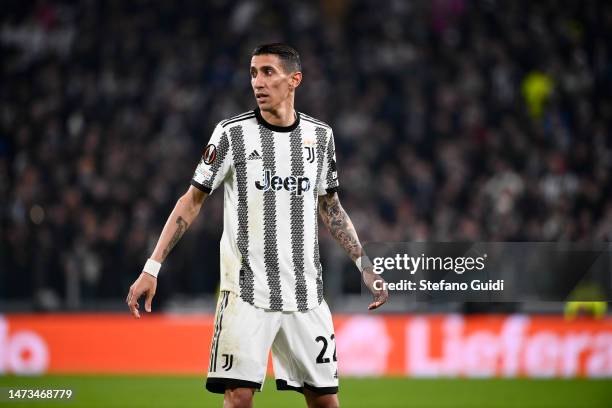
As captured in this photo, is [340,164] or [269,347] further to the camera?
[340,164]

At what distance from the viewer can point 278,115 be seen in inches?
201

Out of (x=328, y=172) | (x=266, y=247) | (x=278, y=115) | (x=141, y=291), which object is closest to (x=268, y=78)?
(x=278, y=115)

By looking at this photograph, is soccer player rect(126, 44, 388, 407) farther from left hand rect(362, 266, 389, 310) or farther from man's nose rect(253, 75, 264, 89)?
left hand rect(362, 266, 389, 310)

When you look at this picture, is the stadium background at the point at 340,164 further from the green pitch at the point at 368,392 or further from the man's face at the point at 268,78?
the man's face at the point at 268,78

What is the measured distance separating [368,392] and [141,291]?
5556mm

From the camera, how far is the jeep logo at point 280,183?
5004mm

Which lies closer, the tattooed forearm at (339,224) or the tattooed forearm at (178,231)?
the tattooed forearm at (178,231)

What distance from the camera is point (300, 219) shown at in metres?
5.05

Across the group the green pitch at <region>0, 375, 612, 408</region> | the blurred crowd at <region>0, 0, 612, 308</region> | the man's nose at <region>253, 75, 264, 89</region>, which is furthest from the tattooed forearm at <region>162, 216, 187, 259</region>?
the blurred crowd at <region>0, 0, 612, 308</region>

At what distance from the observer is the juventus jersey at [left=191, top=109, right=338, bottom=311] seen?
4980 millimetres

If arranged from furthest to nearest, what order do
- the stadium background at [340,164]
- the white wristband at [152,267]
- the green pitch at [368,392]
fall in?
the stadium background at [340,164] → the green pitch at [368,392] → the white wristband at [152,267]

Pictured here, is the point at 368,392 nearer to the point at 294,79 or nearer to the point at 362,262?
the point at 362,262

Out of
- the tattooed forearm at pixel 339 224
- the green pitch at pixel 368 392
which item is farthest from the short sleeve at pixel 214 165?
the green pitch at pixel 368 392

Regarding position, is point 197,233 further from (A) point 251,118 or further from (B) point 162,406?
(A) point 251,118
